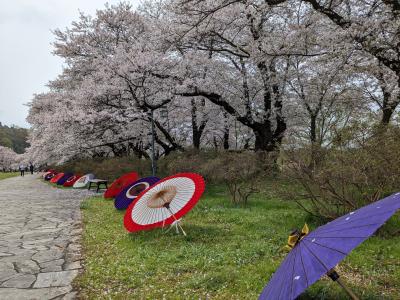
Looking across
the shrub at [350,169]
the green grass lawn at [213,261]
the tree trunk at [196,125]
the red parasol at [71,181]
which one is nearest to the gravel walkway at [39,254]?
the green grass lawn at [213,261]

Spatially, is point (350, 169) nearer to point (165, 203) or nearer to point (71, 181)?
point (165, 203)

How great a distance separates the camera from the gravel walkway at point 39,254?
510 cm

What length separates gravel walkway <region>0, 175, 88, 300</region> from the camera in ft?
16.7

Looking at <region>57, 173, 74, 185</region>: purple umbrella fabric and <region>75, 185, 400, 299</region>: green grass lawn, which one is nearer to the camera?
<region>75, 185, 400, 299</region>: green grass lawn

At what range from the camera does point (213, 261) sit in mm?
5617

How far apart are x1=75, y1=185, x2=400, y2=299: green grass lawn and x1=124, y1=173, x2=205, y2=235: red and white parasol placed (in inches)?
11.4

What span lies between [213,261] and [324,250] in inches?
122

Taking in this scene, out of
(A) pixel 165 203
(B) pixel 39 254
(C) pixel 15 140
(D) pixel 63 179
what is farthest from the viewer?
(C) pixel 15 140

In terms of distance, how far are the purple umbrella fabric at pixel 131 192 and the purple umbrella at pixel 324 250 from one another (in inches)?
327

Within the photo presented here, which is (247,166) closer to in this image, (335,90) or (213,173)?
(213,173)

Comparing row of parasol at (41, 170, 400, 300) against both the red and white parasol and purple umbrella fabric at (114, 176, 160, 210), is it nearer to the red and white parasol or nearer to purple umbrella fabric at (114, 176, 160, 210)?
the red and white parasol

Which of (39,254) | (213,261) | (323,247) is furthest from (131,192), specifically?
(323,247)

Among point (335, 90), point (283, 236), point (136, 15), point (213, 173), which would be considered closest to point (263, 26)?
point (335, 90)

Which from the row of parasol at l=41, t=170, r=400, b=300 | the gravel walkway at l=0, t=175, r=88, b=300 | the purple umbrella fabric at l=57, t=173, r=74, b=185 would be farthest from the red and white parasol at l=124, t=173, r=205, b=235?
the purple umbrella fabric at l=57, t=173, r=74, b=185
